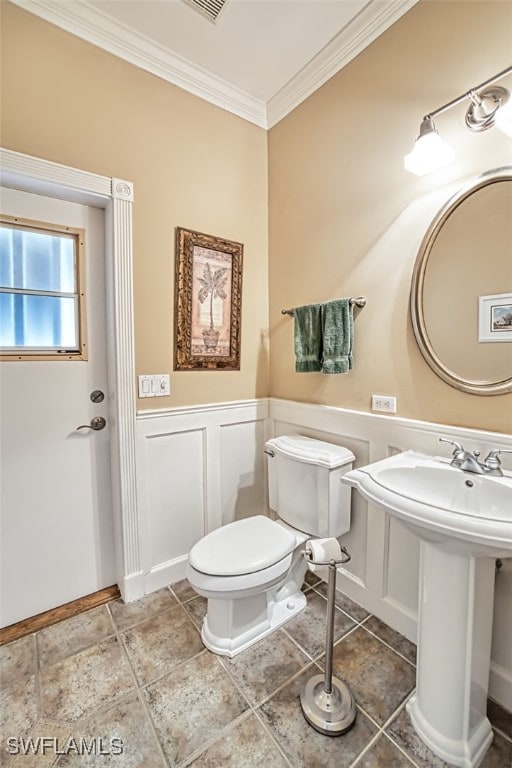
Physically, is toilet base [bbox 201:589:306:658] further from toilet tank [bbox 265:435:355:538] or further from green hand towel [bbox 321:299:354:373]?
green hand towel [bbox 321:299:354:373]

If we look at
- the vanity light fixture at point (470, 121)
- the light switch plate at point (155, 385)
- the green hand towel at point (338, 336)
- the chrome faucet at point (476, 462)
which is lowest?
the chrome faucet at point (476, 462)

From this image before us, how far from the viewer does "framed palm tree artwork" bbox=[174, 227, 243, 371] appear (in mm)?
1854

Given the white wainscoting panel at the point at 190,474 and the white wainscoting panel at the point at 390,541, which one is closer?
the white wainscoting panel at the point at 390,541

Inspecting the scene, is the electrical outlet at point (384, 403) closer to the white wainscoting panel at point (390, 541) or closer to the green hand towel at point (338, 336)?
the white wainscoting panel at point (390, 541)

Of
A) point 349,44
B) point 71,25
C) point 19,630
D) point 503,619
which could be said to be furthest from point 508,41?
point 19,630

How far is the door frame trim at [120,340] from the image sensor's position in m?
1.55

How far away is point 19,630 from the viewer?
158 cm

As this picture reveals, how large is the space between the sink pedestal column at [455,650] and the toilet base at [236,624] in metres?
0.67

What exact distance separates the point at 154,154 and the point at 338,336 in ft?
4.33

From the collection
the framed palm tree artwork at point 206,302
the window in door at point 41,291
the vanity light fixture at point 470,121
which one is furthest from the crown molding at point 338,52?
the window in door at point 41,291

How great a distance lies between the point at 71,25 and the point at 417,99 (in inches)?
59.7

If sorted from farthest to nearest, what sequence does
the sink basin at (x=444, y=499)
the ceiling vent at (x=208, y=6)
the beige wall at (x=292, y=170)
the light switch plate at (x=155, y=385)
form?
the light switch plate at (x=155, y=385)
the ceiling vent at (x=208, y=6)
the beige wall at (x=292, y=170)
the sink basin at (x=444, y=499)

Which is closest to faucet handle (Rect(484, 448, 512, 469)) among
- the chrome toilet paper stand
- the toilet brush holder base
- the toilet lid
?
the chrome toilet paper stand

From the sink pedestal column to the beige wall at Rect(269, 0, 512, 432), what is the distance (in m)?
0.52
